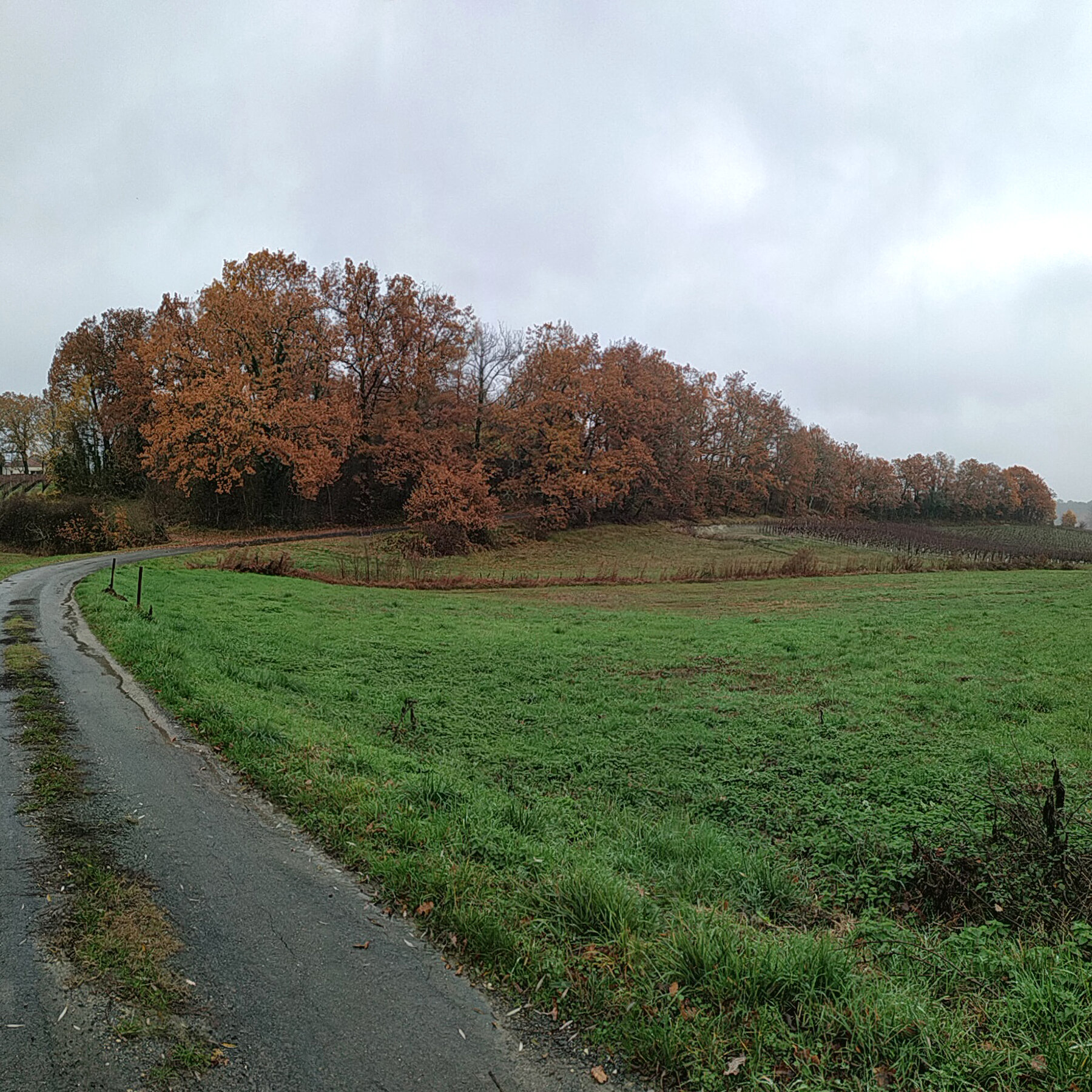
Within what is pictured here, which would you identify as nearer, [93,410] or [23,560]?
[23,560]

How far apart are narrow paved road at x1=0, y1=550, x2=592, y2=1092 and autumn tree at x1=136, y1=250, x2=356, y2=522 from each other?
36.2 m

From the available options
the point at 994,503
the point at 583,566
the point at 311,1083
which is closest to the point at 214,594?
the point at 311,1083

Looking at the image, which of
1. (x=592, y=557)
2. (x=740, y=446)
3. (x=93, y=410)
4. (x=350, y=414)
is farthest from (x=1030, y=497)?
(x=93, y=410)

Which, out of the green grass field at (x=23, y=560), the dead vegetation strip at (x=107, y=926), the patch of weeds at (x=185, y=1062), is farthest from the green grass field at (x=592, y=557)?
the patch of weeds at (x=185, y=1062)

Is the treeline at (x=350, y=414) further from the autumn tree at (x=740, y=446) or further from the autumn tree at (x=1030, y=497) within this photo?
the autumn tree at (x=1030, y=497)

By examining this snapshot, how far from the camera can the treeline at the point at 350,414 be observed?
40000 mm

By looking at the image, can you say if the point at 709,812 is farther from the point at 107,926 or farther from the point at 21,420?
the point at 21,420

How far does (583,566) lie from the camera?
38.4 meters

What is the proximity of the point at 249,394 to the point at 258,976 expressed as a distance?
134 feet

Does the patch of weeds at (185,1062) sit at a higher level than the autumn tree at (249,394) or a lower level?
lower

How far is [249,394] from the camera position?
39.0 m

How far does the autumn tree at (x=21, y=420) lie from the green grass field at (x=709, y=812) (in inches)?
2520

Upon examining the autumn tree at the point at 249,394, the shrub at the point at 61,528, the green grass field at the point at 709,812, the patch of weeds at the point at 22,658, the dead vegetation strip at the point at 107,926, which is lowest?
the green grass field at the point at 709,812

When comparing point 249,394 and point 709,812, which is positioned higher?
point 249,394
